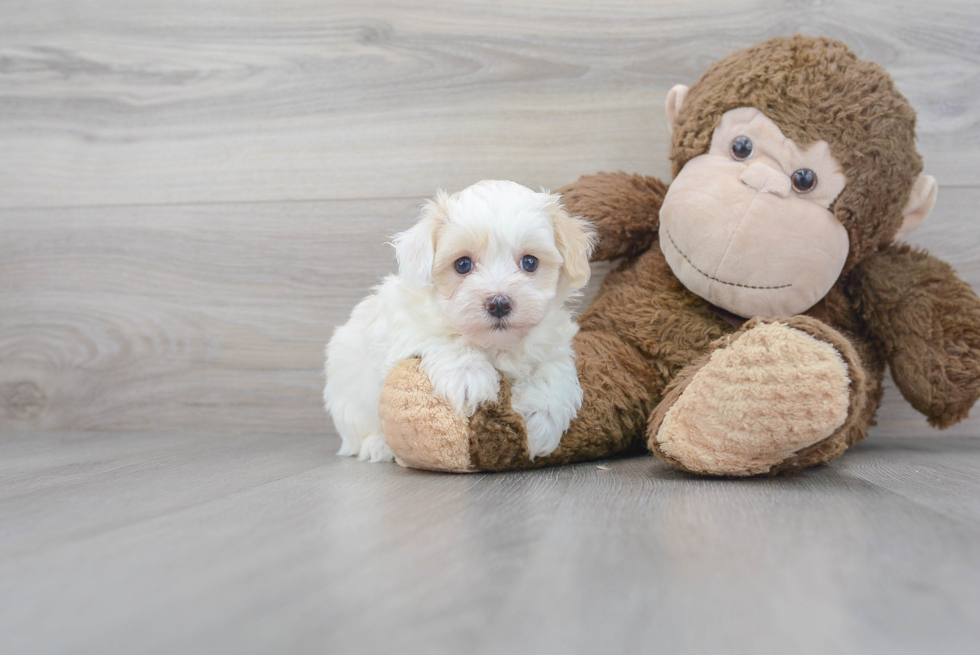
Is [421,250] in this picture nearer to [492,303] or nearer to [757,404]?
[492,303]

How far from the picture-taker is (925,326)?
1041mm

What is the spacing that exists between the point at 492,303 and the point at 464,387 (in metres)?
0.12

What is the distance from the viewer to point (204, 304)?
144cm

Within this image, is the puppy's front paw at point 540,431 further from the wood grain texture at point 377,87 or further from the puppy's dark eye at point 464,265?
the wood grain texture at point 377,87

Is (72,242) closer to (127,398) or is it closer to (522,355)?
(127,398)

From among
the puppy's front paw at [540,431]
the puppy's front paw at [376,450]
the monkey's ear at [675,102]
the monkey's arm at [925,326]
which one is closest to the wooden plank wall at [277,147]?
the monkey's ear at [675,102]

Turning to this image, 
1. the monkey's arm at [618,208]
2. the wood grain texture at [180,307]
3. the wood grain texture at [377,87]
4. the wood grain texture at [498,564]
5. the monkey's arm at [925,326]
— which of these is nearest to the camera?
the wood grain texture at [498,564]

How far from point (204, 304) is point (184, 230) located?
16cm

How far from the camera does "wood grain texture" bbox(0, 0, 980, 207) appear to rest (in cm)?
128

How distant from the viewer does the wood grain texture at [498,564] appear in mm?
455

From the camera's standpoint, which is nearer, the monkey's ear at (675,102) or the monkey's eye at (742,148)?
the monkey's eye at (742,148)

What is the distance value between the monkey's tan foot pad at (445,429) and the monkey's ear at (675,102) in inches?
21.9

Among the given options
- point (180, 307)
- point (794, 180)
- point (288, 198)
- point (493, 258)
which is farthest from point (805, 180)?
point (180, 307)

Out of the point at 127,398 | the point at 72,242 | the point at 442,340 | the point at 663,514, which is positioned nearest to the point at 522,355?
the point at 442,340
